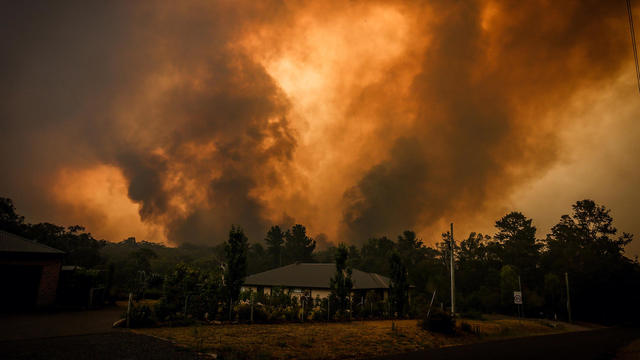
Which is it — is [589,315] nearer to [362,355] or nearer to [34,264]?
[362,355]

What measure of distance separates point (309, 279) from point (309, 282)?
5.03 feet

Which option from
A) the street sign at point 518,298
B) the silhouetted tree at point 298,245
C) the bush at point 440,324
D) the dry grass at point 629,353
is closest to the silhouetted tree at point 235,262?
the bush at point 440,324

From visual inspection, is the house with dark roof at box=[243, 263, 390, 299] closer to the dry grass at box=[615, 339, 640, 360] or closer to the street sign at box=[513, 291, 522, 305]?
the street sign at box=[513, 291, 522, 305]

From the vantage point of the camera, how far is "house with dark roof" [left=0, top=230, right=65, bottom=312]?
84.2 feet

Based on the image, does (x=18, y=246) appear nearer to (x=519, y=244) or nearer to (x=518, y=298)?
(x=518, y=298)

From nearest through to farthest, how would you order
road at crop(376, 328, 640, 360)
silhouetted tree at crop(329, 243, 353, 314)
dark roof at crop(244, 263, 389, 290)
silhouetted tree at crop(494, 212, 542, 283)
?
road at crop(376, 328, 640, 360)
silhouetted tree at crop(329, 243, 353, 314)
dark roof at crop(244, 263, 389, 290)
silhouetted tree at crop(494, 212, 542, 283)

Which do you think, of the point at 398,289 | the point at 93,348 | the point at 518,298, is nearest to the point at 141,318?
the point at 93,348

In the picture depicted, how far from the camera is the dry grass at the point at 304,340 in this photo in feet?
47.8

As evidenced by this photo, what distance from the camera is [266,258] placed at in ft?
337

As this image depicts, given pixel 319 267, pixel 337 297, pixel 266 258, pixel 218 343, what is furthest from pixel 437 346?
pixel 266 258

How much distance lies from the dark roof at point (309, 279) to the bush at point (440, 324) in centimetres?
1719

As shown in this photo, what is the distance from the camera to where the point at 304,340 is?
691 inches

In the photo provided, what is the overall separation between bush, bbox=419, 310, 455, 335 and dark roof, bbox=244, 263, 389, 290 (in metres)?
17.2

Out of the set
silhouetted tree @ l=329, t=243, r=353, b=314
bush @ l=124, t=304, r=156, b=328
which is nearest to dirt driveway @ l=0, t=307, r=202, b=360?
bush @ l=124, t=304, r=156, b=328
